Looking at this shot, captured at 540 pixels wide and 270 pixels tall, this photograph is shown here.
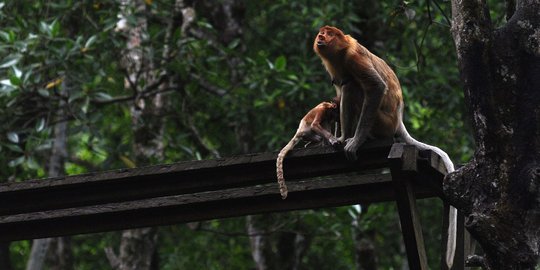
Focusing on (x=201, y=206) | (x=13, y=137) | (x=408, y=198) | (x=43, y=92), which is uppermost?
(x=408, y=198)

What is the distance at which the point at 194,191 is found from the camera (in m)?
5.57

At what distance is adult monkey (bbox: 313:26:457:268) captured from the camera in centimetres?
616

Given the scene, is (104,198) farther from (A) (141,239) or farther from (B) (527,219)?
(A) (141,239)

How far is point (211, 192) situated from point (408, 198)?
44.0 inches

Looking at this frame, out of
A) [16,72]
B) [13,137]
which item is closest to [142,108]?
[13,137]

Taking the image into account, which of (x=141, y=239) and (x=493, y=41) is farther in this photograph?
(x=141, y=239)

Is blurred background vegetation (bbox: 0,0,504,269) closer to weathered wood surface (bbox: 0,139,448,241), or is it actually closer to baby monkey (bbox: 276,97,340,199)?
baby monkey (bbox: 276,97,340,199)

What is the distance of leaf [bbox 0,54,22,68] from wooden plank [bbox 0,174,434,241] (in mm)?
2804

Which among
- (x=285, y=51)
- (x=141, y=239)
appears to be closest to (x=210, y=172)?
(x=141, y=239)

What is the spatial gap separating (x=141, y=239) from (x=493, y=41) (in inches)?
195

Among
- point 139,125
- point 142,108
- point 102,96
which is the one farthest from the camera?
point 142,108

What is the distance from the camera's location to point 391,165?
189 inches

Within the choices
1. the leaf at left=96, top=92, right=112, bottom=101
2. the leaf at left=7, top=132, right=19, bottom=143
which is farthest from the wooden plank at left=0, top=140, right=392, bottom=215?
the leaf at left=96, top=92, right=112, bottom=101

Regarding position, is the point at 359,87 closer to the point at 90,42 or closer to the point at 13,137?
the point at 90,42
